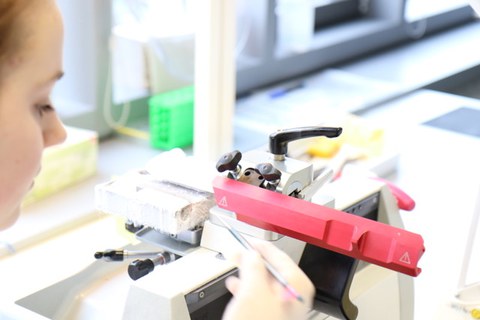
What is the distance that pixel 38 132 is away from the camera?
0.62 meters

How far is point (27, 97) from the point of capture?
617mm

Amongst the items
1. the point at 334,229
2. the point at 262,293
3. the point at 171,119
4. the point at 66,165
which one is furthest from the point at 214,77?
the point at 262,293

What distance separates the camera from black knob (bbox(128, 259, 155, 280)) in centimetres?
90

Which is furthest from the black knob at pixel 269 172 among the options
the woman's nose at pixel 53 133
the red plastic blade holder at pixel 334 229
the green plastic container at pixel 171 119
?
the green plastic container at pixel 171 119

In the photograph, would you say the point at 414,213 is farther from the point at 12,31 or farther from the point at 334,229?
the point at 12,31

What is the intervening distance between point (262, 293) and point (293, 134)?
269 mm

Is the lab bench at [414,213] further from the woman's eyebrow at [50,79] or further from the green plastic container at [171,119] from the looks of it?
the woman's eyebrow at [50,79]

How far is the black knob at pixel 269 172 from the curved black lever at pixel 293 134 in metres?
0.05

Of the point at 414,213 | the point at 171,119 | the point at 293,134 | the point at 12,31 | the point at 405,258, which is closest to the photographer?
the point at 12,31

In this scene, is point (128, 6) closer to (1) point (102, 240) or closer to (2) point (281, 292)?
(1) point (102, 240)

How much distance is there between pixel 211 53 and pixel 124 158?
34 centimetres

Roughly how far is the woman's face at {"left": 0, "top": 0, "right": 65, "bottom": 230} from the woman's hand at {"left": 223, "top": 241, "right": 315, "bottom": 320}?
210mm

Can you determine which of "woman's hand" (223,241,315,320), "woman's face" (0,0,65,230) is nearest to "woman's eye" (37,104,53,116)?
"woman's face" (0,0,65,230)

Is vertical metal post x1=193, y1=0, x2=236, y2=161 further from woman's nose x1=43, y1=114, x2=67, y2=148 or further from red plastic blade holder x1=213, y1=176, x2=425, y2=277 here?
woman's nose x1=43, y1=114, x2=67, y2=148
